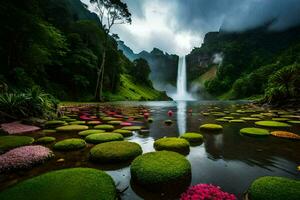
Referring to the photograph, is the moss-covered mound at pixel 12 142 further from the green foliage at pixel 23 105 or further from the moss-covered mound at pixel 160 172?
the moss-covered mound at pixel 160 172

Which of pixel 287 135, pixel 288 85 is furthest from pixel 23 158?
pixel 288 85

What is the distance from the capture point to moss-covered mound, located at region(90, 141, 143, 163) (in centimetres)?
564

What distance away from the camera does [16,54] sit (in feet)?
77.7

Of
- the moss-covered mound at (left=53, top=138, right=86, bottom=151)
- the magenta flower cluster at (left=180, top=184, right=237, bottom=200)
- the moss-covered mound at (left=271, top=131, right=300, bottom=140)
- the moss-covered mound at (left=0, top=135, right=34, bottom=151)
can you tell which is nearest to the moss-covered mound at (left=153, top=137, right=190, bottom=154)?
the magenta flower cluster at (left=180, top=184, right=237, bottom=200)

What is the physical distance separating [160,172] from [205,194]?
3.61ft

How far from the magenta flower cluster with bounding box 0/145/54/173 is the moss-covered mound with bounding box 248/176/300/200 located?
570cm

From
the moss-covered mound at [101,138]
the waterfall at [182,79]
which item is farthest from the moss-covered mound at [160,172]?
the waterfall at [182,79]

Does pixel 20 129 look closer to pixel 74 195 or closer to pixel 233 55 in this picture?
pixel 74 195

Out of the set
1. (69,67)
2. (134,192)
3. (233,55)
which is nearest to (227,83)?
(233,55)

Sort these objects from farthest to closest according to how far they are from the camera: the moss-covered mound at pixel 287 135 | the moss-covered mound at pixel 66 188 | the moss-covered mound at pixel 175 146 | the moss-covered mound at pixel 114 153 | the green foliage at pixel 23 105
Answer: the green foliage at pixel 23 105 → the moss-covered mound at pixel 287 135 → the moss-covered mound at pixel 175 146 → the moss-covered mound at pixel 114 153 → the moss-covered mound at pixel 66 188

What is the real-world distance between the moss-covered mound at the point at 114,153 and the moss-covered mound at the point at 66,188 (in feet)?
4.94

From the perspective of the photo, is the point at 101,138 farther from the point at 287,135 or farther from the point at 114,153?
the point at 287,135

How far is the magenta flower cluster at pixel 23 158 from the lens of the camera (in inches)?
194

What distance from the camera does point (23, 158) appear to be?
523cm
